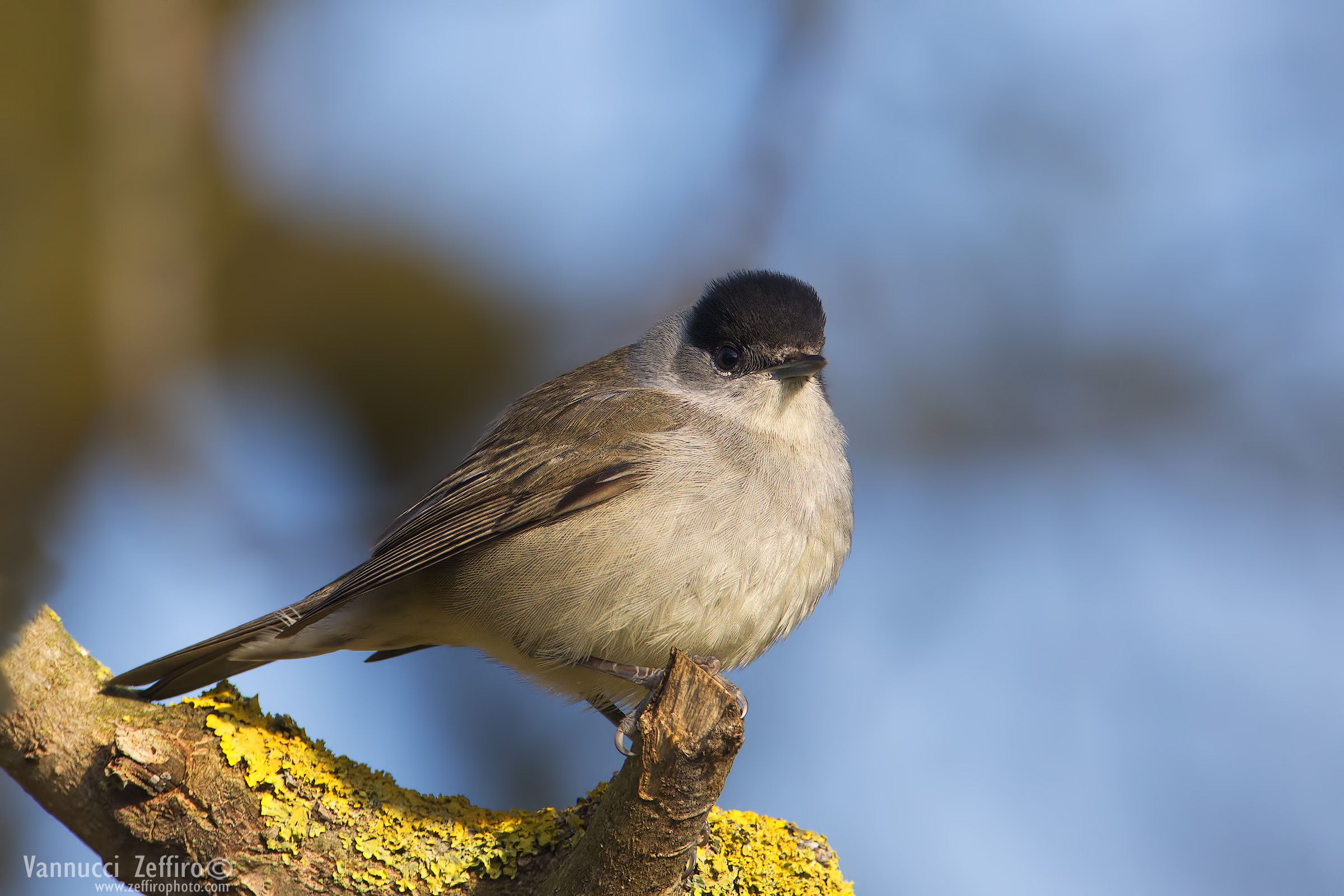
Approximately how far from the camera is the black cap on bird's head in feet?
17.0

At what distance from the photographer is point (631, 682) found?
4594 millimetres

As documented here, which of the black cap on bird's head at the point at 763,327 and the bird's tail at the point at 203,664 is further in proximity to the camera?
the black cap on bird's head at the point at 763,327

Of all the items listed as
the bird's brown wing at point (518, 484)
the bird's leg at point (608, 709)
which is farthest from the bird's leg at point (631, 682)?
the bird's brown wing at point (518, 484)

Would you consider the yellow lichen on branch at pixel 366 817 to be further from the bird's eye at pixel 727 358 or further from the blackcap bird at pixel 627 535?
the bird's eye at pixel 727 358

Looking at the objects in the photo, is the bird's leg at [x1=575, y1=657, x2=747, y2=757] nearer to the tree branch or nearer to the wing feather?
the tree branch

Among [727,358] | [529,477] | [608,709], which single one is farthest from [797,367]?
[608,709]

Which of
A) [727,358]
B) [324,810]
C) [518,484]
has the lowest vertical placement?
[324,810]

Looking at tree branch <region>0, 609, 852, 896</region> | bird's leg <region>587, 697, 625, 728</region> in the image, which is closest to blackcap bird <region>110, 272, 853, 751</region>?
bird's leg <region>587, 697, 625, 728</region>

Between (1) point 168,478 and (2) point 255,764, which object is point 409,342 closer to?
(1) point 168,478

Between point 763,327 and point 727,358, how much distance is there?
0.81ft

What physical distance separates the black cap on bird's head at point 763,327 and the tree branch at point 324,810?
7.09ft

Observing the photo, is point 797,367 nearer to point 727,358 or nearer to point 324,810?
point 727,358

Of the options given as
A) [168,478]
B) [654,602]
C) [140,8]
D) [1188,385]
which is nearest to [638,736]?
[654,602]

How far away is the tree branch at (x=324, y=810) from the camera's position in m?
3.24
